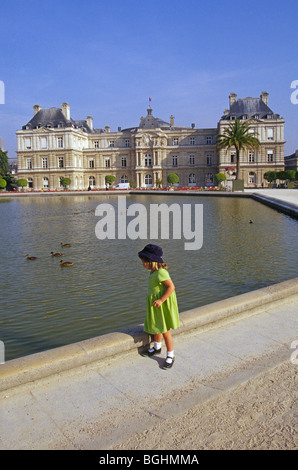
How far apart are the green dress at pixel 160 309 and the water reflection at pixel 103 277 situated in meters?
1.98

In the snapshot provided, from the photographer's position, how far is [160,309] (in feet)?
16.6

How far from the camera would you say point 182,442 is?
3.47 meters

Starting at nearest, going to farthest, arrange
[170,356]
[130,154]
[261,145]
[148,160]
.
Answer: [170,356] < [261,145] < [148,160] < [130,154]

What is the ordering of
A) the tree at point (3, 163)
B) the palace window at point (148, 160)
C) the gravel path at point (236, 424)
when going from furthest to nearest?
the tree at point (3, 163)
the palace window at point (148, 160)
the gravel path at point (236, 424)

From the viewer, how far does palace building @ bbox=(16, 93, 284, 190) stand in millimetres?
74250

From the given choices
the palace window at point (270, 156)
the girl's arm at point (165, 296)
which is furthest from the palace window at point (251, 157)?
the girl's arm at point (165, 296)

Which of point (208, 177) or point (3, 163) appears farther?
point (3, 163)

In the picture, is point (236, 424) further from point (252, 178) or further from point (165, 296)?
point (252, 178)

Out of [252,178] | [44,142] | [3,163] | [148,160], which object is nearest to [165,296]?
[252,178]

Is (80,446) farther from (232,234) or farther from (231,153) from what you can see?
(231,153)

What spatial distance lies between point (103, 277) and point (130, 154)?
71914 mm

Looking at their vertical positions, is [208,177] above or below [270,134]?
below

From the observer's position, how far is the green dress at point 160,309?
5047mm

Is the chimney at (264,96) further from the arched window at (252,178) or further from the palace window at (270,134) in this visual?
the arched window at (252,178)
